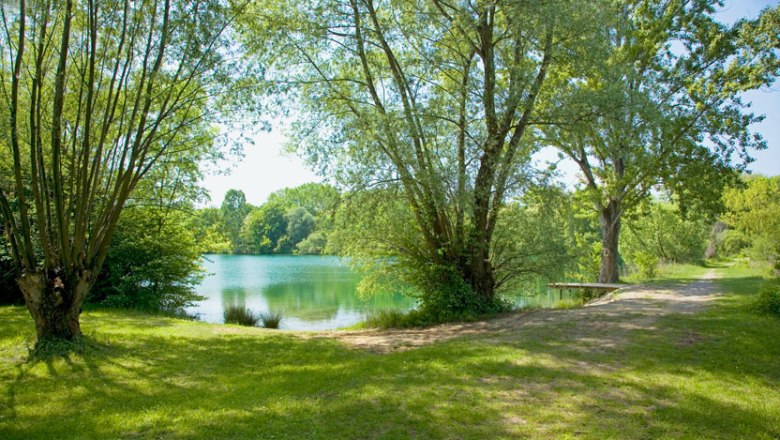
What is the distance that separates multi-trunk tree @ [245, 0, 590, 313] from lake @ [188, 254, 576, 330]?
3.69 m

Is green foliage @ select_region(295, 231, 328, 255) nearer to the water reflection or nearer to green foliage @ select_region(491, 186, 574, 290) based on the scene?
the water reflection

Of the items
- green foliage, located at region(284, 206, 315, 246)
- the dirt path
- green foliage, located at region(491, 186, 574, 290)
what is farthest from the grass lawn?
green foliage, located at region(284, 206, 315, 246)

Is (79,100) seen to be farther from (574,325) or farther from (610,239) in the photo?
(610,239)

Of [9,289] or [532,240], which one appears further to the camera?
[9,289]

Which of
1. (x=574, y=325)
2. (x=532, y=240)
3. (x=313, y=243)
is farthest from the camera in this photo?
(x=313, y=243)

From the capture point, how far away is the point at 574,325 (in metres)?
9.30

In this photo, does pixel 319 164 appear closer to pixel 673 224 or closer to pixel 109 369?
pixel 109 369

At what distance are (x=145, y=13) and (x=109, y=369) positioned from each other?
5629 mm

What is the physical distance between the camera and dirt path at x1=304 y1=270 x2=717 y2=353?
852cm

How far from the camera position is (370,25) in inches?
470

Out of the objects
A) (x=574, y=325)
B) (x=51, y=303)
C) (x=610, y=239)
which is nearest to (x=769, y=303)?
(x=574, y=325)

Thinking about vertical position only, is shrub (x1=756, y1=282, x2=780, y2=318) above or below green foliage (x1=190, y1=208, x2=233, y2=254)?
below

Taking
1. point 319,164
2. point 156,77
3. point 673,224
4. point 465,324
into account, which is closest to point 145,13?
point 156,77

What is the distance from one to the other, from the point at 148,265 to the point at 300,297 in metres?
12.8
